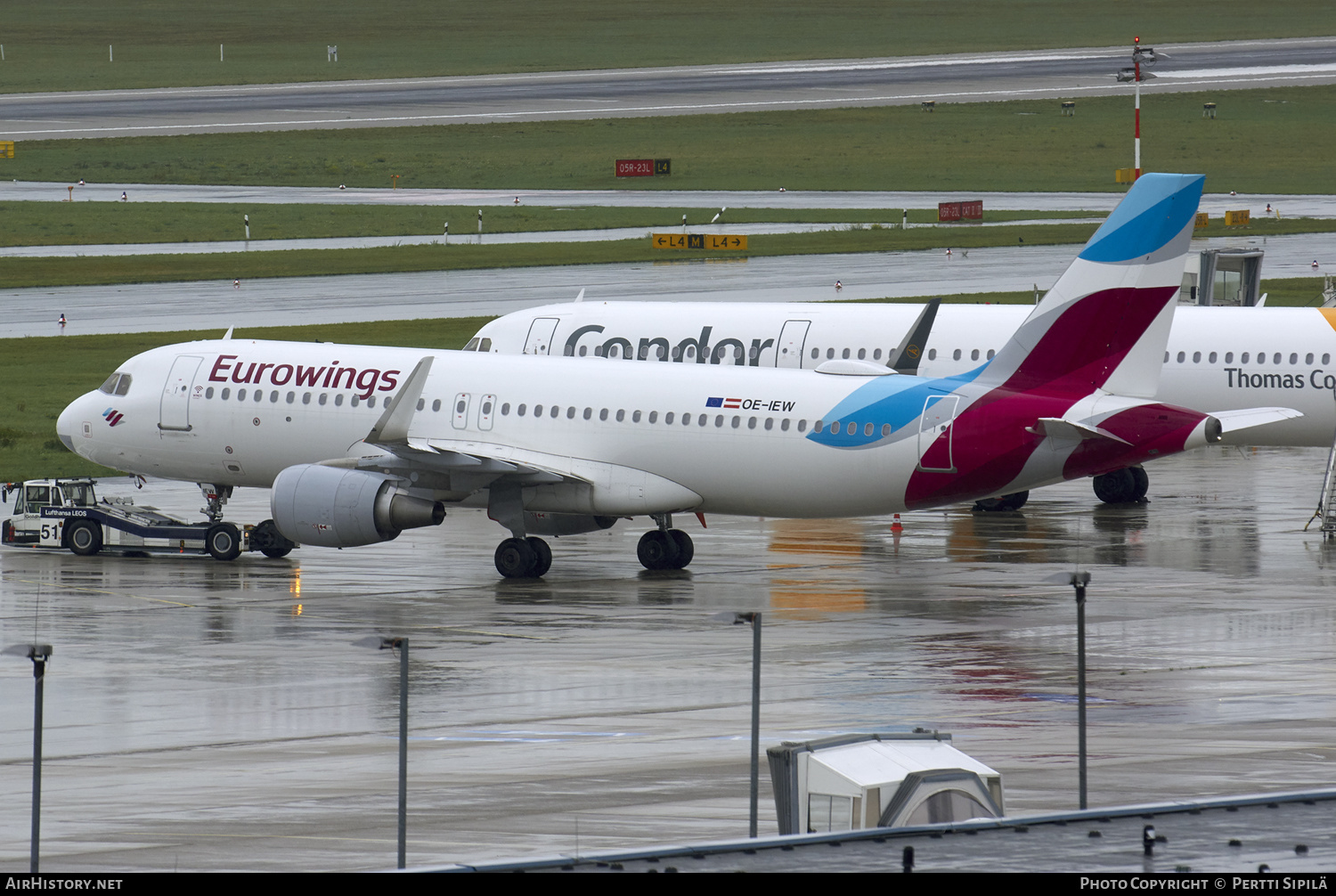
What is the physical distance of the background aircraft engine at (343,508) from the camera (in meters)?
39.7

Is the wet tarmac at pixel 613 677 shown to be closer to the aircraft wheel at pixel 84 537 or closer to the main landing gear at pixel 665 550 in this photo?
the main landing gear at pixel 665 550

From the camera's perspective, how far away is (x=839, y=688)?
30016mm

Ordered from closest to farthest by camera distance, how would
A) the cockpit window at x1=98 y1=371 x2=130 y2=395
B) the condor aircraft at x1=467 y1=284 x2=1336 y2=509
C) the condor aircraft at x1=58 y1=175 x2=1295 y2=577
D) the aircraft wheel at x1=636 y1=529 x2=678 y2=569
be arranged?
the condor aircraft at x1=58 y1=175 x2=1295 y2=577 → the aircraft wheel at x1=636 y1=529 x2=678 y2=569 → the cockpit window at x1=98 y1=371 x2=130 y2=395 → the condor aircraft at x1=467 y1=284 x2=1336 y2=509

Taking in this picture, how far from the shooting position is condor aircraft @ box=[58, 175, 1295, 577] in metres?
39.3

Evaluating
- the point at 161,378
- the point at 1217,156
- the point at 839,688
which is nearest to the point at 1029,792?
the point at 839,688

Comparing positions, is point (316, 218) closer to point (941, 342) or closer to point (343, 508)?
point (941, 342)

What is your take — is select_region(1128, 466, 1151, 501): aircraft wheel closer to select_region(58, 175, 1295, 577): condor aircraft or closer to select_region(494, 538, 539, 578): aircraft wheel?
select_region(58, 175, 1295, 577): condor aircraft

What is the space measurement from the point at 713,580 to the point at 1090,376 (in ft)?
24.7

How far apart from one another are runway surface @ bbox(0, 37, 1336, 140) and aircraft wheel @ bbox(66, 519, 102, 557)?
355 ft

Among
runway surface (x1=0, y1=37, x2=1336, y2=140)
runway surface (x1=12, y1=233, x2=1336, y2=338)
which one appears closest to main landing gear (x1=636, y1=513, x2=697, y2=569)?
runway surface (x1=12, y1=233, x2=1336, y2=338)

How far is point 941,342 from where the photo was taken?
49750 millimetres

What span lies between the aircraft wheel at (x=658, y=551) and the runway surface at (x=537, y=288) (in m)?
37.1
